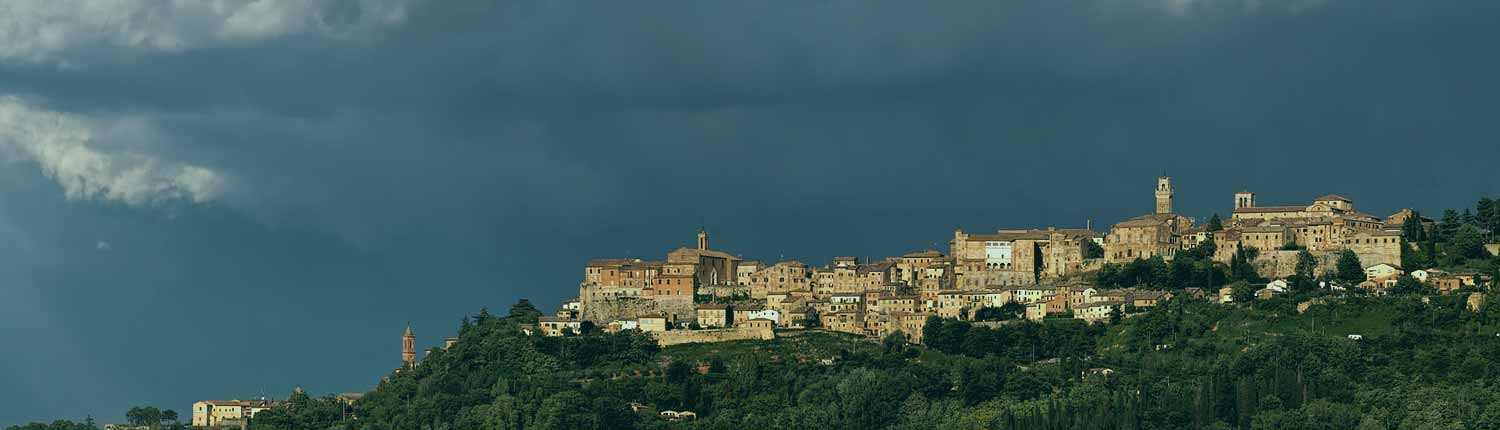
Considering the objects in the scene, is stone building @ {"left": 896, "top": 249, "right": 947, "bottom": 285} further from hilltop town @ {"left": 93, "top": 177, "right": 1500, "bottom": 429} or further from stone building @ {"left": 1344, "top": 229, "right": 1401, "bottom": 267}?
stone building @ {"left": 1344, "top": 229, "right": 1401, "bottom": 267}

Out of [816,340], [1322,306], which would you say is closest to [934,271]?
[816,340]

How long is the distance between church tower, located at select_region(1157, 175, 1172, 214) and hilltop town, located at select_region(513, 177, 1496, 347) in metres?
5.18

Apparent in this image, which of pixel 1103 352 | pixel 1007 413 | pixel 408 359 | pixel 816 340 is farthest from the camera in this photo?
pixel 408 359

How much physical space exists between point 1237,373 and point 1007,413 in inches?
346

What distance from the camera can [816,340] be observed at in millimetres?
120500

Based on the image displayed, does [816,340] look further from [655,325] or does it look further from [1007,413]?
[1007,413]

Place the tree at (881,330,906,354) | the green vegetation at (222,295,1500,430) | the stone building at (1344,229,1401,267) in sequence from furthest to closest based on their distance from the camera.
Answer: the stone building at (1344,229,1401,267) → the tree at (881,330,906,354) → the green vegetation at (222,295,1500,430)

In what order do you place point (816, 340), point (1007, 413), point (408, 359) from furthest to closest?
point (408, 359) < point (816, 340) < point (1007, 413)

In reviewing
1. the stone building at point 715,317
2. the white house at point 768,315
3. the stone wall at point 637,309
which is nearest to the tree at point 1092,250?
the white house at point 768,315

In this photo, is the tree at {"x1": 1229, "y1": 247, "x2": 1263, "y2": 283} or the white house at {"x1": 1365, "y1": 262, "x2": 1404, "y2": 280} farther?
the tree at {"x1": 1229, "y1": 247, "x2": 1263, "y2": 283}

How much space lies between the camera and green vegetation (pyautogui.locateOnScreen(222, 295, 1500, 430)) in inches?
4018

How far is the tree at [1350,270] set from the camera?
11744 centimetres

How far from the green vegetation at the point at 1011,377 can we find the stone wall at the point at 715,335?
713 millimetres

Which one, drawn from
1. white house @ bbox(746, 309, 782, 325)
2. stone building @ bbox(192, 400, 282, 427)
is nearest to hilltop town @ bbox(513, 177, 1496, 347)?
white house @ bbox(746, 309, 782, 325)
